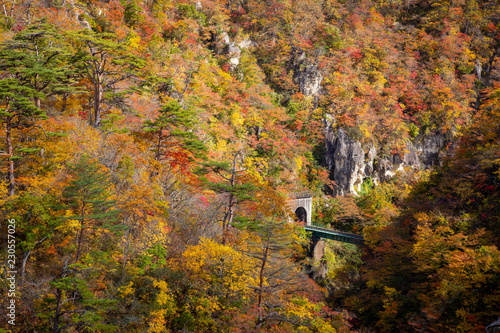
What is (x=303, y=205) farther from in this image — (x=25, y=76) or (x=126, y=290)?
(x=25, y=76)

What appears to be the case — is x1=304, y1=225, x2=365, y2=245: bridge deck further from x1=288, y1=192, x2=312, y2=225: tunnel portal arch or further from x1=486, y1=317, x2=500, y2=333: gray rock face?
x1=486, y1=317, x2=500, y2=333: gray rock face

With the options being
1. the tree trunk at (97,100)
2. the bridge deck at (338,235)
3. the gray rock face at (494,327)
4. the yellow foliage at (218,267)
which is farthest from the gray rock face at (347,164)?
the tree trunk at (97,100)

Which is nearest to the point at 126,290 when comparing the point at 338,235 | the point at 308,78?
the point at 338,235

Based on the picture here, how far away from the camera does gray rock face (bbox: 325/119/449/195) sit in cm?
3147

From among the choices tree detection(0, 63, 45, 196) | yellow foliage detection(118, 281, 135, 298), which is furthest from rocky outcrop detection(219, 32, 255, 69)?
yellow foliage detection(118, 281, 135, 298)

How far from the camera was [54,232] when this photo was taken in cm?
1077

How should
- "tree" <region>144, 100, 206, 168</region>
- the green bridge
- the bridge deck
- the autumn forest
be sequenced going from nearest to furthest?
the autumn forest < "tree" <region>144, 100, 206, 168</region> < the bridge deck < the green bridge

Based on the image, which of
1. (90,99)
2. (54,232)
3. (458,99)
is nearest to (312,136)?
(458,99)

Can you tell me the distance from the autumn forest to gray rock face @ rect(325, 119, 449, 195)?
163 mm

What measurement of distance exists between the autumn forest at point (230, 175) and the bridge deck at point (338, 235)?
6.24ft

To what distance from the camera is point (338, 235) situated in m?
24.5

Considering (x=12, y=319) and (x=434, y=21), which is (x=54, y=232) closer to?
(x=12, y=319)

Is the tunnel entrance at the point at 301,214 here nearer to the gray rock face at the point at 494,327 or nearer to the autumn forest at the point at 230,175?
the autumn forest at the point at 230,175

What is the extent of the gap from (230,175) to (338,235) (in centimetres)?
1195
